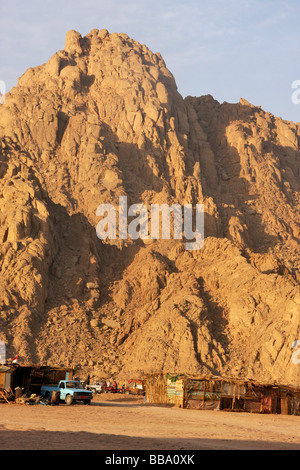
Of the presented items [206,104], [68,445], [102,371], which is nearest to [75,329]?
[102,371]

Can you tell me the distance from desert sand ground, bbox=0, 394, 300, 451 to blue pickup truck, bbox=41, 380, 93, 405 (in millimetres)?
1999

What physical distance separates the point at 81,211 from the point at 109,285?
10017 mm

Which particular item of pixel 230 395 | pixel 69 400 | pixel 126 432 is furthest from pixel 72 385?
pixel 126 432

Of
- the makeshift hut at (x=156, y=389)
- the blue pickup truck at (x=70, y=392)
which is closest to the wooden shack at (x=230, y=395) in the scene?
the makeshift hut at (x=156, y=389)

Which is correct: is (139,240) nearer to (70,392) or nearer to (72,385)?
(72,385)

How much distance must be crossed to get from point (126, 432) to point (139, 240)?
→ 137 ft

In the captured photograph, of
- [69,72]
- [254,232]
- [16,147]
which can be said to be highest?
[69,72]

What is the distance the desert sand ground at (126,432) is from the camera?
50.1 ft

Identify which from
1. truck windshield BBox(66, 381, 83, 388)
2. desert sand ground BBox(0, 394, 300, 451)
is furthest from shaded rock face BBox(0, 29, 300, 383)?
desert sand ground BBox(0, 394, 300, 451)

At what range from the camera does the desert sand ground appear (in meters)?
15.3

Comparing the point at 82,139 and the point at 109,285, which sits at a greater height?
the point at 82,139

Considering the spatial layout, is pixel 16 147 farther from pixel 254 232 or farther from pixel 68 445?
pixel 68 445

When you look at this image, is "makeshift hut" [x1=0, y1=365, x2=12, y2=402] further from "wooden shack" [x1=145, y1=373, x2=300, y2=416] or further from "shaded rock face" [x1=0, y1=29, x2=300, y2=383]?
"shaded rock face" [x1=0, y1=29, x2=300, y2=383]

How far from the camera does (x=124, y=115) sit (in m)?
71.4
